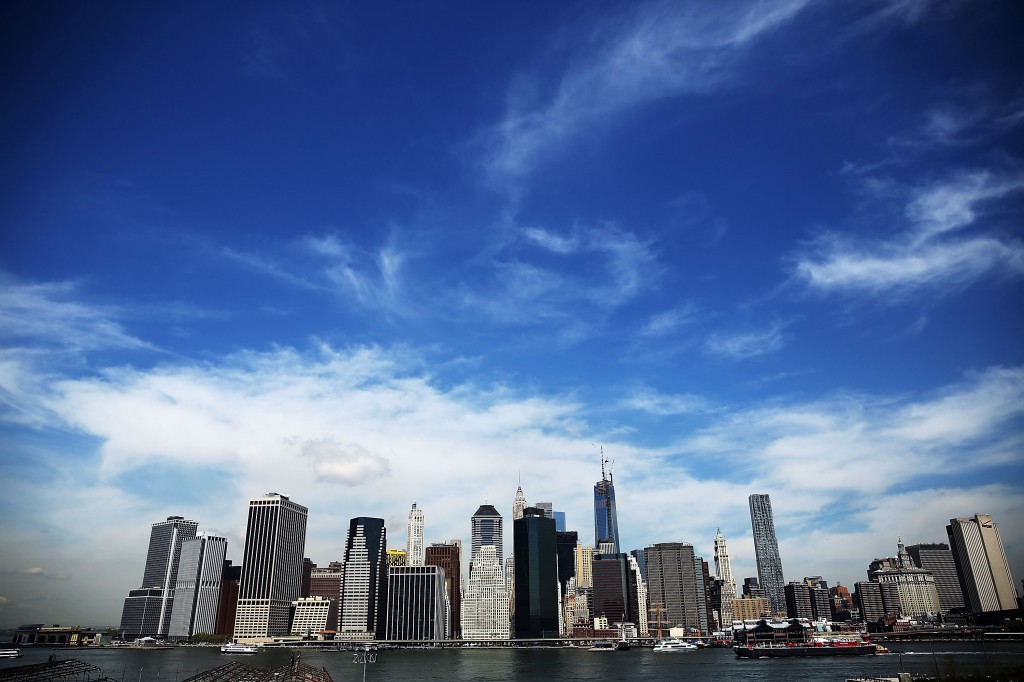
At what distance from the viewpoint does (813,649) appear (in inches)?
7072

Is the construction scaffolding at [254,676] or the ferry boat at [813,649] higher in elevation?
the construction scaffolding at [254,676]

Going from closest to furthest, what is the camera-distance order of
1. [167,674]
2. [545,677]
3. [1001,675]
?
[1001,675] → [545,677] → [167,674]

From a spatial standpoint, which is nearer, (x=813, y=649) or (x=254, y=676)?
(x=254, y=676)

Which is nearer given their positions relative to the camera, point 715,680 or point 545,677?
point 715,680

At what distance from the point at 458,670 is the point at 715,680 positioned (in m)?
63.9

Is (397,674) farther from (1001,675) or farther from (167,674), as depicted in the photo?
(1001,675)

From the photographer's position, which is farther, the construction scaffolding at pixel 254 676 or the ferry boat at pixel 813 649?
the ferry boat at pixel 813 649

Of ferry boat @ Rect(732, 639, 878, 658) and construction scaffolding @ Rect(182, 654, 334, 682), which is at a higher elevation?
construction scaffolding @ Rect(182, 654, 334, 682)

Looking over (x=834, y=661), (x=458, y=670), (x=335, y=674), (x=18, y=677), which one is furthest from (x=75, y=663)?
(x=834, y=661)

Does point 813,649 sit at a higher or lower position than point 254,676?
lower

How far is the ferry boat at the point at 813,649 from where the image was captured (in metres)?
175

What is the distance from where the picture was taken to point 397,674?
14300cm

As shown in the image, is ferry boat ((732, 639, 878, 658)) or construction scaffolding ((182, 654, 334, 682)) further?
ferry boat ((732, 639, 878, 658))

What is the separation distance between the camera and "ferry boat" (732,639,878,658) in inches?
6905
